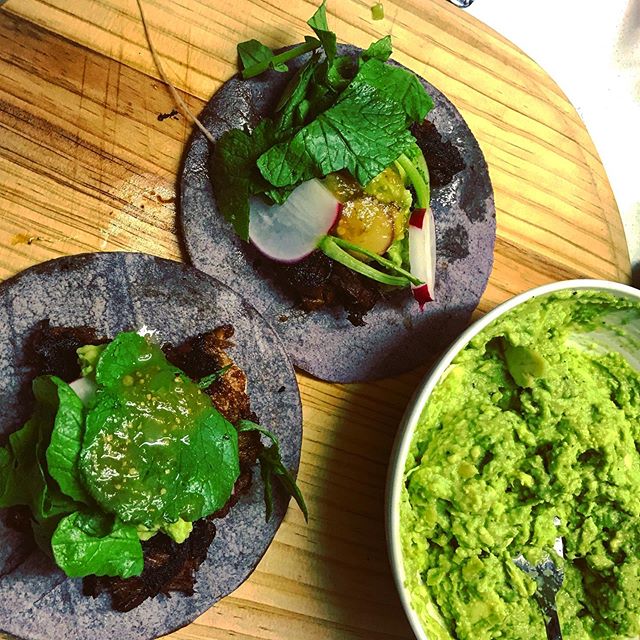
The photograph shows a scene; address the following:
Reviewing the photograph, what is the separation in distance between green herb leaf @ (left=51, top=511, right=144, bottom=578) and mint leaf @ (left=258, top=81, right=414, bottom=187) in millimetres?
804

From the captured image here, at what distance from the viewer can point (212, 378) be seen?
1.80 metres

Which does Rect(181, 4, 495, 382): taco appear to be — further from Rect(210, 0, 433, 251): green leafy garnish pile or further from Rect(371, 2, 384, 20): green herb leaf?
Rect(371, 2, 384, 20): green herb leaf

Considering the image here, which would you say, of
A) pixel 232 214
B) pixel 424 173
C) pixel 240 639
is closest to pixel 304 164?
pixel 232 214

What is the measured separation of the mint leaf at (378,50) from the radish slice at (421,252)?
1.22 ft

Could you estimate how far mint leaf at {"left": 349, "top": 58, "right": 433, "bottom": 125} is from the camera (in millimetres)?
1858

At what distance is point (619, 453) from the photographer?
181 centimetres

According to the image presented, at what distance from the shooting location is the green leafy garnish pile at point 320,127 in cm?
178

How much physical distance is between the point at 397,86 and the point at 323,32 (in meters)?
0.21

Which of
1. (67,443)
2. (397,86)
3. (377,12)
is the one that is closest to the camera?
(67,443)

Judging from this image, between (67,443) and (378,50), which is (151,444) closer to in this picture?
(67,443)

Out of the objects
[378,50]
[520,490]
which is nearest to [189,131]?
[378,50]

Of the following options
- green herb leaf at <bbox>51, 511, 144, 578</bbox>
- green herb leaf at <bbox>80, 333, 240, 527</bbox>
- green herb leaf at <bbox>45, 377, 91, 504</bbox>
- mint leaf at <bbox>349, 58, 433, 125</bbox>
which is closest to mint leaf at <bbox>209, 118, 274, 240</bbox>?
mint leaf at <bbox>349, 58, 433, 125</bbox>

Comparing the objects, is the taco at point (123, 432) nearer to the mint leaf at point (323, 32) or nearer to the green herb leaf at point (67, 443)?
the green herb leaf at point (67, 443)

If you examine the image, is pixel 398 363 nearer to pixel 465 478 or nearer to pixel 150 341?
pixel 465 478
